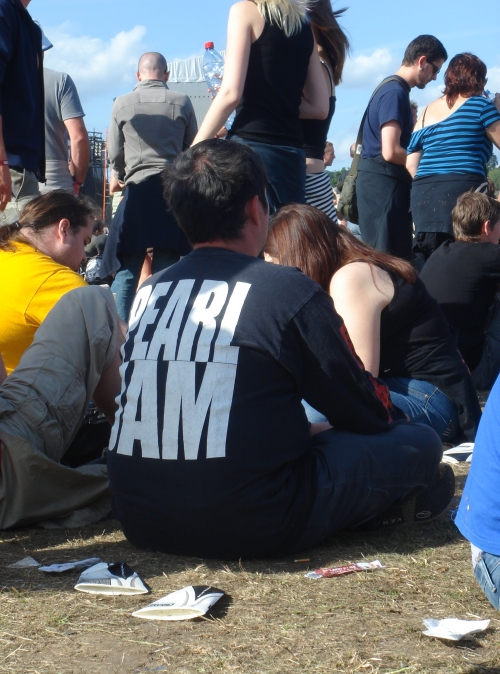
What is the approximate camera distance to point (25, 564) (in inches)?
101

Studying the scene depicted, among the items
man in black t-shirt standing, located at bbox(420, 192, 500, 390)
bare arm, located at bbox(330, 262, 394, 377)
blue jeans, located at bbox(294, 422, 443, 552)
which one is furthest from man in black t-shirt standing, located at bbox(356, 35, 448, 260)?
blue jeans, located at bbox(294, 422, 443, 552)

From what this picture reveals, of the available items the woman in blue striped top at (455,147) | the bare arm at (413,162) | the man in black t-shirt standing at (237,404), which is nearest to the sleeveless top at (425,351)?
the man in black t-shirt standing at (237,404)

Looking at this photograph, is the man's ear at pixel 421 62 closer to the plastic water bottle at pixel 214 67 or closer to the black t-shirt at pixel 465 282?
the black t-shirt at pixel 465 282

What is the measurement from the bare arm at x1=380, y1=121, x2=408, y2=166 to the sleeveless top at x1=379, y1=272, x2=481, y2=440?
90.4 inches

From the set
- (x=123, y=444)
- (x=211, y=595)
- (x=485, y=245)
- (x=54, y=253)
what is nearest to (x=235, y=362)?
(x=123, y=444)

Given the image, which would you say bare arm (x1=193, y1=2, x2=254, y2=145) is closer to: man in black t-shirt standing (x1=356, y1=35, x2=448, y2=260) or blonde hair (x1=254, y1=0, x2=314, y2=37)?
blonde hair (x1=254, y1=0, x2=314, y2=37)

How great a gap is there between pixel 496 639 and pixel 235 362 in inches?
37.6

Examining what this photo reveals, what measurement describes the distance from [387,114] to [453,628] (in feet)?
14.1

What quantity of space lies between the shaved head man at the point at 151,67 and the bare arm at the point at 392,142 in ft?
4.99

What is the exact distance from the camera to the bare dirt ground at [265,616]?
1879mm

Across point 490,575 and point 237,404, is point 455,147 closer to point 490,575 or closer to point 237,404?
point 237,404

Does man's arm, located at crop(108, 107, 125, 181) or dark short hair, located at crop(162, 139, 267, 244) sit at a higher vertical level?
man's arm, located at crop(108, 107, 125, 181)

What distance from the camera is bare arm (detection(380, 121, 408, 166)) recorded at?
5.70 metres

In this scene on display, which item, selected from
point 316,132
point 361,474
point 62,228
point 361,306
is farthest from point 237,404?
point 316,132
